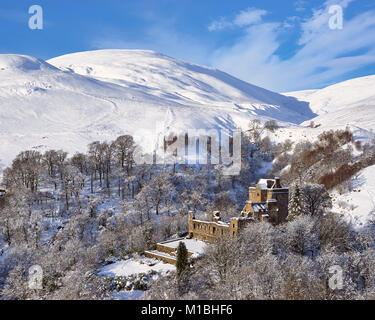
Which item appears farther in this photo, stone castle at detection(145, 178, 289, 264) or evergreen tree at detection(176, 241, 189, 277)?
stone castle at detection(145, 178, 289, 264)

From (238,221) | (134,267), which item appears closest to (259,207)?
(238,221)

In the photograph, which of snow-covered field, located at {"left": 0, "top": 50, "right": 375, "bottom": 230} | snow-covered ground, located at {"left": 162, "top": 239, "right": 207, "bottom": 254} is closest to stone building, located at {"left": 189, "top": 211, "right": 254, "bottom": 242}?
snow-covered ground, located at {"left": 162, "top": 239, "right": 207, "bottom": 254}

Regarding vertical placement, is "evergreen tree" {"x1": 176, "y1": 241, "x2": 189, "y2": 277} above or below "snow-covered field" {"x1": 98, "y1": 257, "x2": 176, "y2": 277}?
above

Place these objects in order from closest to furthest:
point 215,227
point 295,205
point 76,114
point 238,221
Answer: point 238,221
point 215,227
point 295,205
point 76,114

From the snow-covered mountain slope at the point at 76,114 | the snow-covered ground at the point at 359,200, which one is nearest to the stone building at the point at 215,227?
the snow-covered ground at the point at 359,200

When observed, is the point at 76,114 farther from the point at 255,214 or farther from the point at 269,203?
the point at 255,214

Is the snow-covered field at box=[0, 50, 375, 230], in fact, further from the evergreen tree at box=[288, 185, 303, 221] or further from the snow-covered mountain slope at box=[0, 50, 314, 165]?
the evergreen tree at box=[288, 185, 303, 221]
